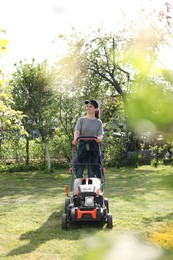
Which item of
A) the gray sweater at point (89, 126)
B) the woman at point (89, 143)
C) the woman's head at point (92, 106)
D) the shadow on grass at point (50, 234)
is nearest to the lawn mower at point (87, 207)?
the shadow on grass at point (50, 234)

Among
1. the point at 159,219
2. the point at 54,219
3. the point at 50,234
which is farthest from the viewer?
the point at 54,219

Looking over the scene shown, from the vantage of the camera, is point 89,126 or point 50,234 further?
point 89,126

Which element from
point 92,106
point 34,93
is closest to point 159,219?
point 92,106

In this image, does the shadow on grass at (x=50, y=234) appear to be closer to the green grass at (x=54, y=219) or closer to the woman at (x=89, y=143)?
the green grass at (x=54, y=219)

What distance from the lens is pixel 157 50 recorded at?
2.14 feet

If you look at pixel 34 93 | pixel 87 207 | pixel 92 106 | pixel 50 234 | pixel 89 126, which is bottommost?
pixel 50 234

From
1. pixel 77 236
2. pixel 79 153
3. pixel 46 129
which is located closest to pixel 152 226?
pixel 77 236

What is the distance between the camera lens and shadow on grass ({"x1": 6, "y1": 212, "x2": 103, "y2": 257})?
403cm

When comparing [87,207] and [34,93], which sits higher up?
[34,93]

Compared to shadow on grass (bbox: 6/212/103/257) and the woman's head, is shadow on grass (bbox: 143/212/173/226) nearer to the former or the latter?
shadow on grass (bbox: 6/212/103/257)

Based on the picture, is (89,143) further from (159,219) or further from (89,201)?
(159,219)

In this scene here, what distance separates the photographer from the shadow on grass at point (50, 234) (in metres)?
4.03

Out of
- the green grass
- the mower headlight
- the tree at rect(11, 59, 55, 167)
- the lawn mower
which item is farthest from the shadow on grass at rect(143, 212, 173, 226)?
the tree at rect(11, 59, 55, 167)

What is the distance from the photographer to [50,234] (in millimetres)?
4559
